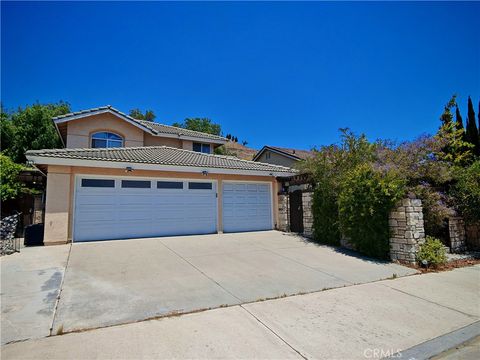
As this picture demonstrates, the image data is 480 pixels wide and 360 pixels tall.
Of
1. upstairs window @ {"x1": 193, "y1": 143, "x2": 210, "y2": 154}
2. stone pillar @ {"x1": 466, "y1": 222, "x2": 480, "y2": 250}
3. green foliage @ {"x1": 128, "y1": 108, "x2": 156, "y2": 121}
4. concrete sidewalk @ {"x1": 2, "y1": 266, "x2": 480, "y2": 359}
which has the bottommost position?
concrete sidewalk @ {"x1": 2, "y1": 266, "x2": 480, "y2": 359}

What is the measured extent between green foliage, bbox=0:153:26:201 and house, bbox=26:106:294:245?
122 inches

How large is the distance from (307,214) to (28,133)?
24984mm

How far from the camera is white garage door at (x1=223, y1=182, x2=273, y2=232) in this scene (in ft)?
42.7

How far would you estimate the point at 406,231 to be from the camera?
27.0 ft

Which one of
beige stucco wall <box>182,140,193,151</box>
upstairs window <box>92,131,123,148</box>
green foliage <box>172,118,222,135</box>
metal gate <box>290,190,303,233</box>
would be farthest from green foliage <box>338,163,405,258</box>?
green foliage <box>172,118,222,135</box>

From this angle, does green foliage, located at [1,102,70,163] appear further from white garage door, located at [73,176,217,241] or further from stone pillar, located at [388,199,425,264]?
stone pillar, located at [388,199,425,264]

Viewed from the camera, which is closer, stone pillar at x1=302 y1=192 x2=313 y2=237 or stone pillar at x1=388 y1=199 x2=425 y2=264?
stone pillar at x1=388 y1=199 x2=425 y2=264

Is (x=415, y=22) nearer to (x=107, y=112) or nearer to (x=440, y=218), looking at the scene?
(x=440, y=218)

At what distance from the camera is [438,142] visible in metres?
11.6

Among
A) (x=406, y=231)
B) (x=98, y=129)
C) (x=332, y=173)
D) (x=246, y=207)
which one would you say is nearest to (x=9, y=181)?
(x=98, y=129)

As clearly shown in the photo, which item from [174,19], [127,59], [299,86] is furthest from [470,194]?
[127,59]

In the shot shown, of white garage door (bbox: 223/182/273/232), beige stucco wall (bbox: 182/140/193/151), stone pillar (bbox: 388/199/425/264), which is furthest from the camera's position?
beige stucco wall (bbox: 182/140/193/151)

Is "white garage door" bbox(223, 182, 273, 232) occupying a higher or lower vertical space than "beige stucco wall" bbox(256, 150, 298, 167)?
lower

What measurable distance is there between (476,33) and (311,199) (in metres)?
11.2
